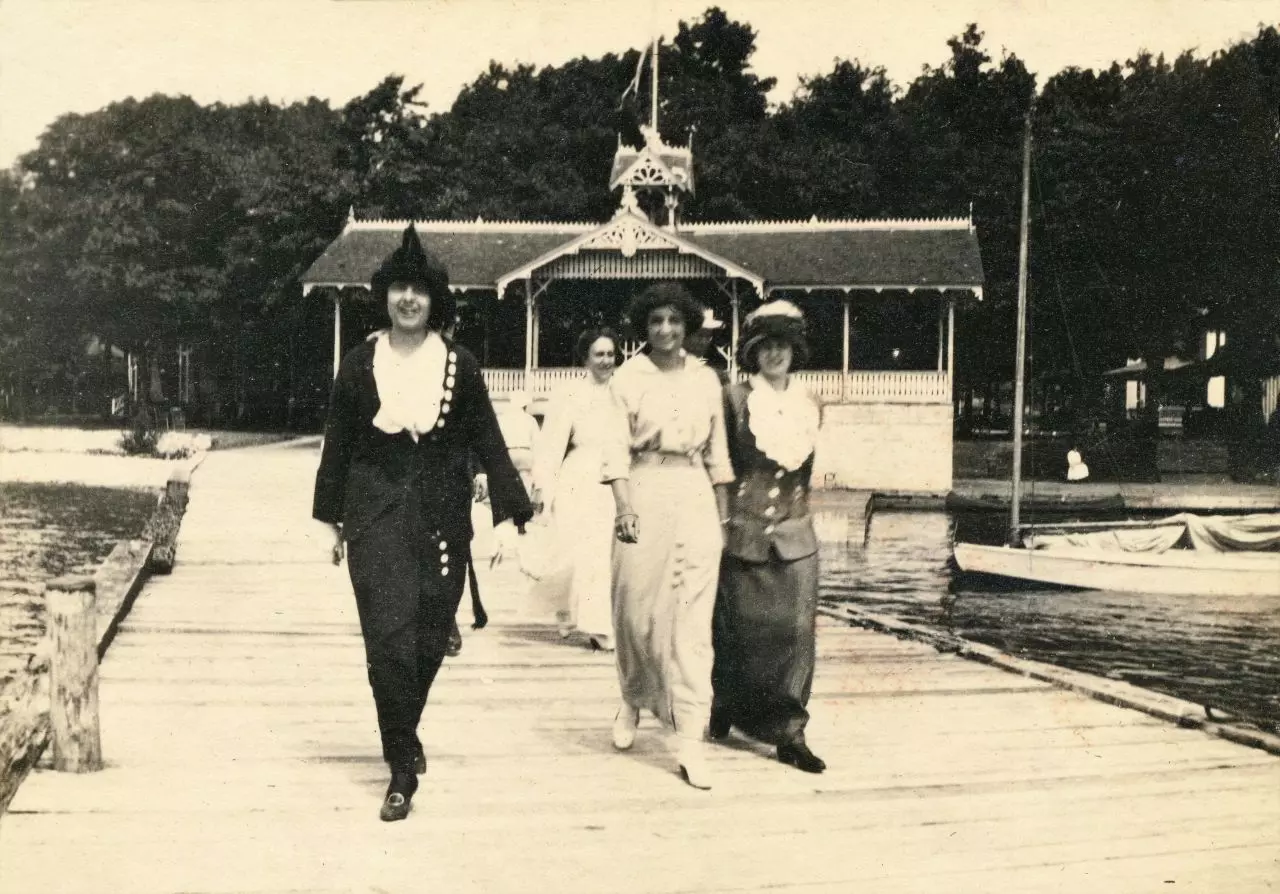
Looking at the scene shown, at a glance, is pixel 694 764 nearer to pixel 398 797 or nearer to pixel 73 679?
pixel 398 797

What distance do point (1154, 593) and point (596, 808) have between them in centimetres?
1368

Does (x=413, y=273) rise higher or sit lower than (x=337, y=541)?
higher

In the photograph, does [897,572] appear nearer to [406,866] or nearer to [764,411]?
[764,411]

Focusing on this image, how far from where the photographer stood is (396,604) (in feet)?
13.4

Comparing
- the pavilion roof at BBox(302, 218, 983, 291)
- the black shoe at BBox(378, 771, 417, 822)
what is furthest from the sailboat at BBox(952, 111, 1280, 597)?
the black shoe at BBox(378, 771, 417, 822)

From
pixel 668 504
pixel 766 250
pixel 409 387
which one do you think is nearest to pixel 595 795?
pixel 668 504

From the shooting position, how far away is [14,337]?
37312 millimetres

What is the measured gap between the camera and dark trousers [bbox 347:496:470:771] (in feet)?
13.4

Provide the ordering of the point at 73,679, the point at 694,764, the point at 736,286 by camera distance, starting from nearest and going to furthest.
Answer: the point at 73,679, the point at 694,764, the point at 736,286

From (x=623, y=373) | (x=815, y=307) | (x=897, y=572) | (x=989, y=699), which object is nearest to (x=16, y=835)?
(x=623, y=373)

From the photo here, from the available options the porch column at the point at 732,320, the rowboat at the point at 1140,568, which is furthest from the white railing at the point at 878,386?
the rowboat at the point at 1140,568

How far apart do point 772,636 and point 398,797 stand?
1.57m

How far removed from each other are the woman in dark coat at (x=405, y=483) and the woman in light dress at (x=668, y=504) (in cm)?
56

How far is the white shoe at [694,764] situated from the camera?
440 cm
